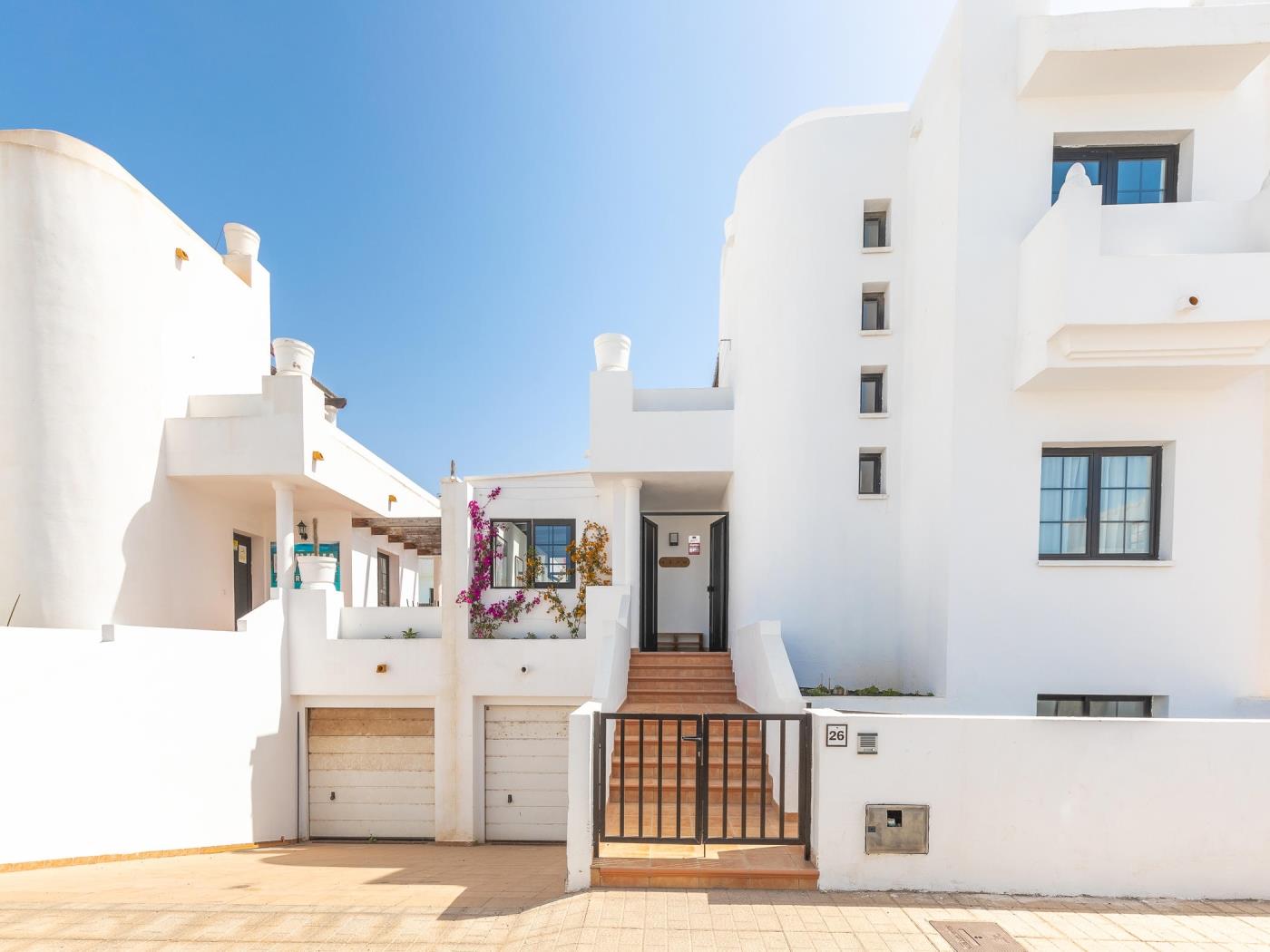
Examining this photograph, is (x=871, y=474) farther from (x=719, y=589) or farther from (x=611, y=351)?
(x=611, y=351)

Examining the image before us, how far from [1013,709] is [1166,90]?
7002 millimetres

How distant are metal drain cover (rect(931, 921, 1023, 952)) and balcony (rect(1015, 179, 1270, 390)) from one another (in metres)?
5.03

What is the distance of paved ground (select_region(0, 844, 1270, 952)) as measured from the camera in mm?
3715

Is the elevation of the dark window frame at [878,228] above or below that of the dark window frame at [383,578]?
above

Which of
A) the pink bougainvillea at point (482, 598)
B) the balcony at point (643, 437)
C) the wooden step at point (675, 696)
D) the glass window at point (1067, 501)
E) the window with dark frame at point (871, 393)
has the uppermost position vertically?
the window with dark frame at point (871, 393)

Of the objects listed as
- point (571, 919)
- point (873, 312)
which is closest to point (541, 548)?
point (873, 312)

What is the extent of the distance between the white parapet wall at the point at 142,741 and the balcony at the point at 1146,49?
37.9ft

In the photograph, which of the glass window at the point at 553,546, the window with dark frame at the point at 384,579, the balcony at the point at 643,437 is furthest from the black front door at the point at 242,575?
the balcony at the point at 643,437

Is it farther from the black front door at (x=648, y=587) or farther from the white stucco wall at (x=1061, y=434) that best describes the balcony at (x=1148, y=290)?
the black front door at (x=648, y=587)

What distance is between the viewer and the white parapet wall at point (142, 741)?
569 centimetres

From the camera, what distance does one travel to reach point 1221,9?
6.07 m

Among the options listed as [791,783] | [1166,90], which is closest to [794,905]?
[791,783]

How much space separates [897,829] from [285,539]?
892 cm

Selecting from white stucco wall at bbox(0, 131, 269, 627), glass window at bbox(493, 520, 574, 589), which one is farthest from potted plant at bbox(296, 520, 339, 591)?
glass window at bbox(493, 520, 574, 589)
